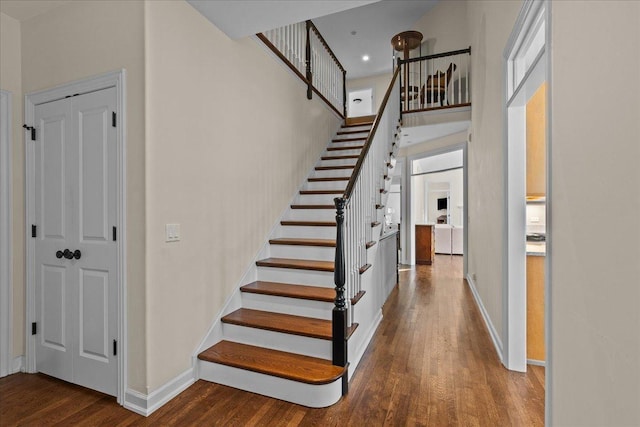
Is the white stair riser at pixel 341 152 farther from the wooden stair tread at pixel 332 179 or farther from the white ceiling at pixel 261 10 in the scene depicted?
the white ceiling at pixel 261 10

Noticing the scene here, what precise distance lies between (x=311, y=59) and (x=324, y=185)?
1.88m

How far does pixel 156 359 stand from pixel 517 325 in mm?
2661

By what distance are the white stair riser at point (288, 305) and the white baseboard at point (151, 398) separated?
2.77 ft

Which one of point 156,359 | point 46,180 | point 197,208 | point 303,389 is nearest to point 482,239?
point 303,389

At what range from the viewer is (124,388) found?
2.11 metres

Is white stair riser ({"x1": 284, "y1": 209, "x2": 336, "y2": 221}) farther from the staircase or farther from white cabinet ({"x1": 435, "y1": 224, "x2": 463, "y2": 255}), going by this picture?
white cabinet ({"x1": 435, "y1": 224, "x2": 463, "y2": 255})

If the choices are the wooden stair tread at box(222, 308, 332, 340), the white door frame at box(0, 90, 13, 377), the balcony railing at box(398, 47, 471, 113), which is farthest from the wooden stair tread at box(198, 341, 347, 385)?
the balcony railing at box(398, 47, 471, 113)

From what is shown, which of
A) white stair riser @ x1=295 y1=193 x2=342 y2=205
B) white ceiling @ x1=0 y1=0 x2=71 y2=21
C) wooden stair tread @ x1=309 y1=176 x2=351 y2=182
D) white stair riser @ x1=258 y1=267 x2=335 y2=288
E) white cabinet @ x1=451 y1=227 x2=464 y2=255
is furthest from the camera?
white cabinet @ x1=451 y1=227 x2=464 y2=255

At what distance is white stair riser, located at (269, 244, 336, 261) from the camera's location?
127 inches

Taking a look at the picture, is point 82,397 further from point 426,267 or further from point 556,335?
point 426,267

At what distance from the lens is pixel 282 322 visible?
2.58 meters

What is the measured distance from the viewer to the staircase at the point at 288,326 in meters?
2.16

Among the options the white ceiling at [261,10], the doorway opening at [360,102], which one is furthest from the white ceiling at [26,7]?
the doorway opening at [360,102]

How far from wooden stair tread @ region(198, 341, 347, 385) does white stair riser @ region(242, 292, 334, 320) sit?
0.36 metres
